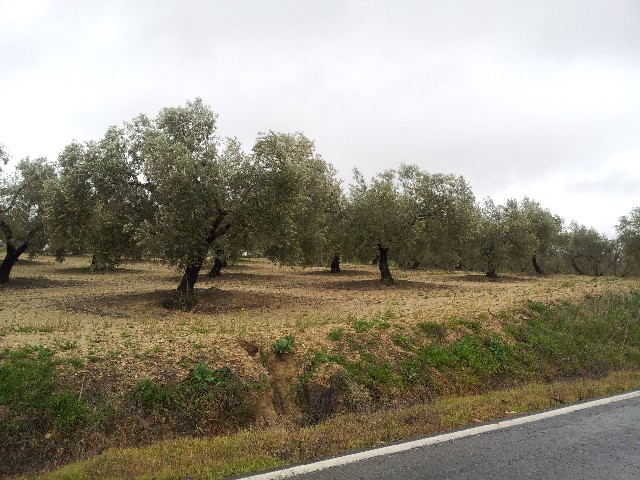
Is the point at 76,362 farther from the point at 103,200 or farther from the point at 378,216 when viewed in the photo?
the point at 378,216

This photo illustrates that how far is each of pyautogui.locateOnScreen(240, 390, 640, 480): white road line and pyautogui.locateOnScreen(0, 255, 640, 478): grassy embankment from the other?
1.05 feet

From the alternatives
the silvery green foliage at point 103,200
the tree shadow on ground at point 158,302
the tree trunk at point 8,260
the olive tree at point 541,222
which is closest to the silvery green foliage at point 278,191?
the tree shadow on ground at point 158,302

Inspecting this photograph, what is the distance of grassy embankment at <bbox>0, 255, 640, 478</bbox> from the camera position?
6.77 metres

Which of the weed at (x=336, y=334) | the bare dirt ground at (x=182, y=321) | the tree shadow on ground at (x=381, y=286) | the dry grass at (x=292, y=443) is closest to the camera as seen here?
the dry grass at (x=292, y=443)

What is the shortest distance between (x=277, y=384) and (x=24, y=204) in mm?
24999

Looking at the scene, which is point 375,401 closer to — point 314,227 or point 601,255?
point 314,227

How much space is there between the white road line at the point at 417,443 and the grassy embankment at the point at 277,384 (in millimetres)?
320

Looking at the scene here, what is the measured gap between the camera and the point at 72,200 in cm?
2000

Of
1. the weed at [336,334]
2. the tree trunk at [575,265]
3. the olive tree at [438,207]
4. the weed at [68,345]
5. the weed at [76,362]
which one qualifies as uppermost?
the olive tree at [438,207]

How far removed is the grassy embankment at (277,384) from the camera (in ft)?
22.2

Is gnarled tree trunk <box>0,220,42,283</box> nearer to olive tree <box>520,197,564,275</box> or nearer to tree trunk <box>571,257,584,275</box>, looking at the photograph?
olive tree <box>520,197,564,275</box>

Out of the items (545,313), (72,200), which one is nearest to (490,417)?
(545,313)

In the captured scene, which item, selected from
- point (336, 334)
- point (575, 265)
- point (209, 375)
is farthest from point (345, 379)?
point (575, 265)

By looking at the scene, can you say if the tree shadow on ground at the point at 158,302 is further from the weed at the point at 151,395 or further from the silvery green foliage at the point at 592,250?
the silvery green foliage at the point at 592,250
